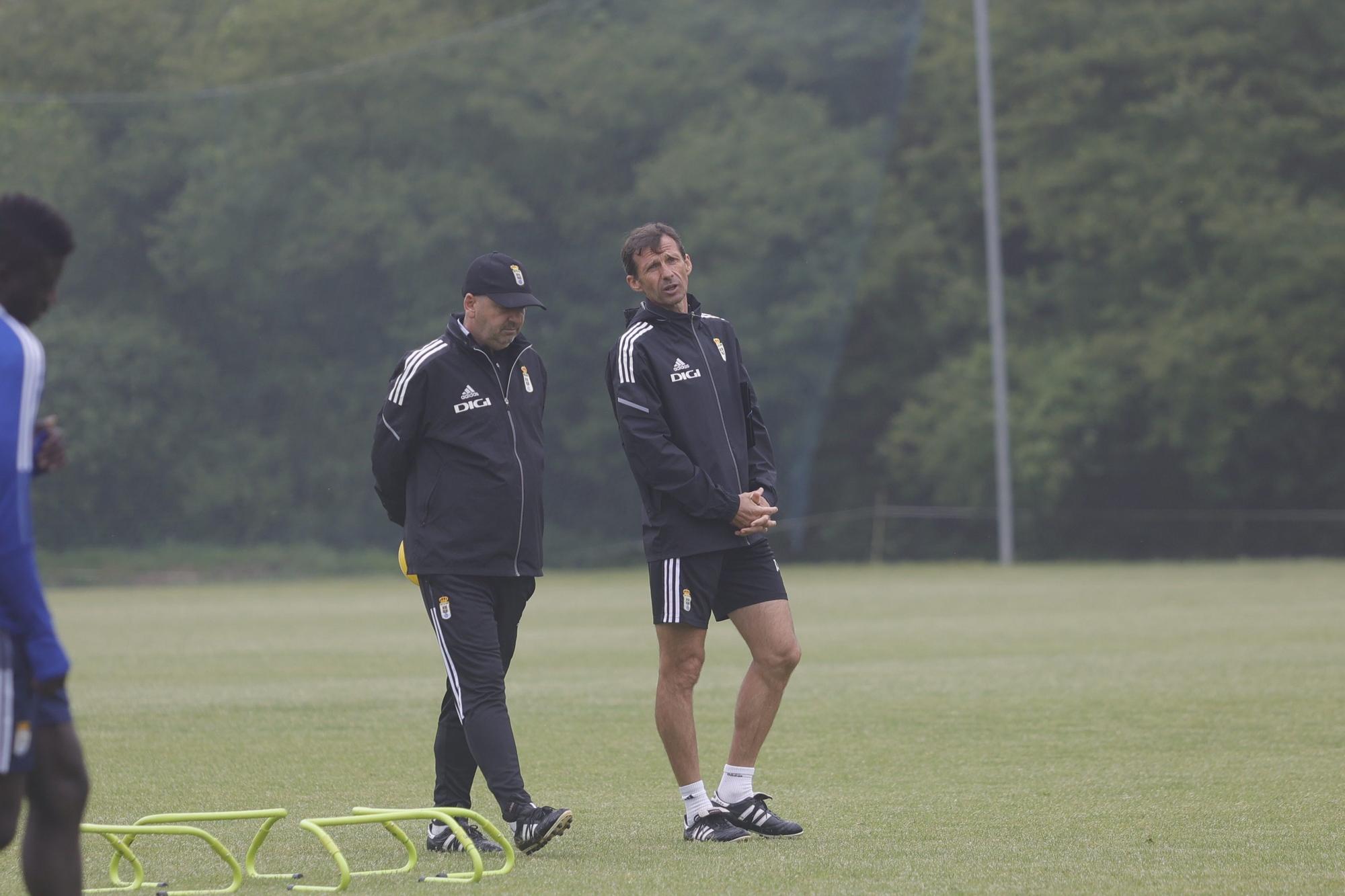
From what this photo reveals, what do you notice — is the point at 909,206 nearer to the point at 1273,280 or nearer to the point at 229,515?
the point at 1273,280

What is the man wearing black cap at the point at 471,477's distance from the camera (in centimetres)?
633

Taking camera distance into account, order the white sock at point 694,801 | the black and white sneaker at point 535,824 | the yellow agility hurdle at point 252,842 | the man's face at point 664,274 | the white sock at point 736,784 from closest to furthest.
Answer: the yellow agility hurdle at point 252,842, the black and white sneaker at point 535,824, the white sock at point 694,801, the white sock at point 736,784, the man's face at point 664,274

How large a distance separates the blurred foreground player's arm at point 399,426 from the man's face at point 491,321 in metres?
0.22

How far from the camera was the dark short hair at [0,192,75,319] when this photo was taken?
410 cm

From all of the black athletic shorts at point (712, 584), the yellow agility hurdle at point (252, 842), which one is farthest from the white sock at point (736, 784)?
the yellow agility hurdle at point (252, 842)

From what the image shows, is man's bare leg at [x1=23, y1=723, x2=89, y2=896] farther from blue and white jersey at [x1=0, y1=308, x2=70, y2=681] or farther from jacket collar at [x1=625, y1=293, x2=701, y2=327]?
jacket collar at [x1=625, y1=293, x2=701, y2=327]

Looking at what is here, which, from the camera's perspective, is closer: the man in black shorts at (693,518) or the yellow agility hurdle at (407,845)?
the yellow agility hurdle at (407,845)

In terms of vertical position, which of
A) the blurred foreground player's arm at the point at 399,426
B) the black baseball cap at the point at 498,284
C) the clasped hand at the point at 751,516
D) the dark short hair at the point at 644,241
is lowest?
the clasped hand at the point at 751,516

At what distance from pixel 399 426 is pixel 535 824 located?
1.43 metres

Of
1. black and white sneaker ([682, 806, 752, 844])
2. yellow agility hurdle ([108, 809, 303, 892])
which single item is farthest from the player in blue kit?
black and white sneaker ([682, 806, 752, 844])

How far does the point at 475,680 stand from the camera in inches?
246

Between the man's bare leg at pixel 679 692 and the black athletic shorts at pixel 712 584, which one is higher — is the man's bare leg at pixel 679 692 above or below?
below

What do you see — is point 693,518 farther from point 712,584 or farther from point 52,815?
point 52,815

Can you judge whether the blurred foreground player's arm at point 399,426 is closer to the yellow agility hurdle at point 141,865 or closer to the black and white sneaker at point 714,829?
the yellow agility hurdle at point 141,865
